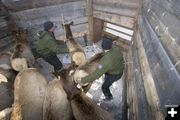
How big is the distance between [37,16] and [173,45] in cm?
615

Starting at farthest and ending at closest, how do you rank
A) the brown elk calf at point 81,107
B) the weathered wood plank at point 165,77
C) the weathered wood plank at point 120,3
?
the weathered wood plank at point 120,3
the brown elk calf at point 81,107
the weathered wood plank at point 165,77

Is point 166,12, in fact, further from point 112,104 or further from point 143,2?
point 112,104

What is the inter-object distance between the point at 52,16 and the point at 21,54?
2165 mm

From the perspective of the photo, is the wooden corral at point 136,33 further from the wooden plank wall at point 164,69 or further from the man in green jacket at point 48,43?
the man in green jacket at point 48,43

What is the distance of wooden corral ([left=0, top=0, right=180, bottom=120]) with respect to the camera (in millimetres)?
2488

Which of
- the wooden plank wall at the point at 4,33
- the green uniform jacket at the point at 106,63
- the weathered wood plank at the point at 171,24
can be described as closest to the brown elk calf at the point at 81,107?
the green uniform jacket at the point at 106,63

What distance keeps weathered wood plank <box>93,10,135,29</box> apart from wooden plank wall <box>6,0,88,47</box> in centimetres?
66

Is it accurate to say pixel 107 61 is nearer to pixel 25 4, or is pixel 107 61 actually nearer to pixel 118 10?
pixel 118 10

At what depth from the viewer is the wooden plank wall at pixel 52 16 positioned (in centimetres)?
753

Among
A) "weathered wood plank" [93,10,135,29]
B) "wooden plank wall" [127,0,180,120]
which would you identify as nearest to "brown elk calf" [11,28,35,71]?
"weathered wood plank" [93,10,135,29]

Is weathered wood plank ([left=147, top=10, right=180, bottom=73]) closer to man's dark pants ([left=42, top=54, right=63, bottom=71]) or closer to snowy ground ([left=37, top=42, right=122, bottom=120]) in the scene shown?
snowy ground ([left=37, top=42, right=122, bottom=120])

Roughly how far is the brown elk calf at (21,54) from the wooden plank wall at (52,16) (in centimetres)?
41

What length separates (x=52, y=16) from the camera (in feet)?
26.0

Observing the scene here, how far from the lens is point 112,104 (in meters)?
6.45
